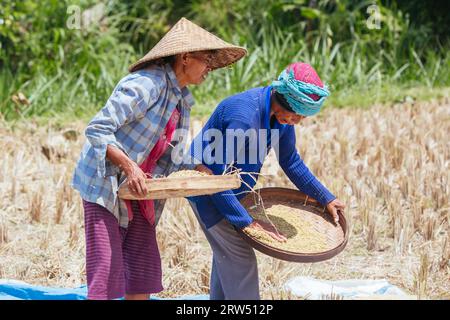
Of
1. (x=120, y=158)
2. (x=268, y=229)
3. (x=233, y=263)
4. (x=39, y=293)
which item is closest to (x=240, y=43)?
(x=39, y=293)

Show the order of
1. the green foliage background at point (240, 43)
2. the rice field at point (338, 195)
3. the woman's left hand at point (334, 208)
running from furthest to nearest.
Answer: the green foliage background at point (240, 43) < the rice field at point (338, 195) < the woman's left hand at point (334, 208)

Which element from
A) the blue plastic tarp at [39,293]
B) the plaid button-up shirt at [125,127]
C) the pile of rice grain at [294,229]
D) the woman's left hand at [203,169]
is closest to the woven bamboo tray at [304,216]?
the pile of rice grain at [294,229]

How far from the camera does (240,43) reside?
30.7ft

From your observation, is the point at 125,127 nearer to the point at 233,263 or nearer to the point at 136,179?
the point at 136,179

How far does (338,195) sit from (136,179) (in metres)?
2.35

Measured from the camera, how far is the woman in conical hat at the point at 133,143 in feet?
10.7

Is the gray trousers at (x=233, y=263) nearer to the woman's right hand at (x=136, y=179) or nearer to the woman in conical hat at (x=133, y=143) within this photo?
the woman in conical hat at (x=133, y=143)

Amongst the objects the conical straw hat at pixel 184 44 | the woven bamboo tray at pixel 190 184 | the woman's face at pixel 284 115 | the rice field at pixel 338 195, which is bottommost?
the rice field at pixel 338 195

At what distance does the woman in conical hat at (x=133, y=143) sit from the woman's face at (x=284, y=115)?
306mm

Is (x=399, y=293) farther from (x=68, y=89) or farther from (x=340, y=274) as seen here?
(x=68, y=89)

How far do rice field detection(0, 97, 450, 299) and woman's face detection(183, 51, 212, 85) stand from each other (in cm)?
108

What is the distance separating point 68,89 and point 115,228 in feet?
17.4

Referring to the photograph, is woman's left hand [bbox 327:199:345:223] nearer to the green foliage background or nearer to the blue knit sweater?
the blue knit sweater

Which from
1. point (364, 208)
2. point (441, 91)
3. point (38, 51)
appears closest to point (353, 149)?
point (364, 208)
